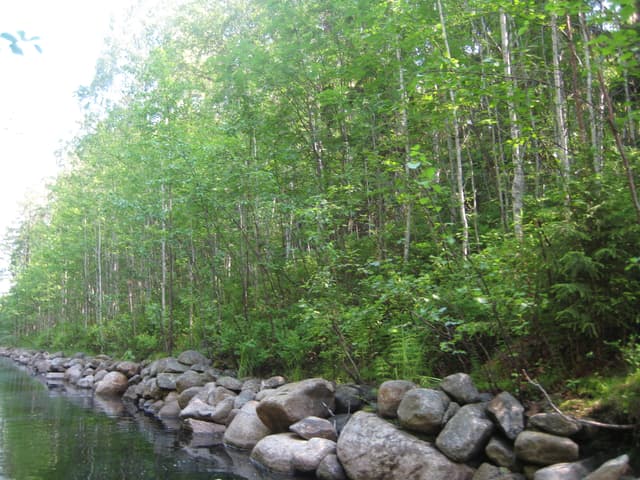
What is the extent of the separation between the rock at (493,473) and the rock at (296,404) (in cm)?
278

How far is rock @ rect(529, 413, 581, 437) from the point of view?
4453 mm

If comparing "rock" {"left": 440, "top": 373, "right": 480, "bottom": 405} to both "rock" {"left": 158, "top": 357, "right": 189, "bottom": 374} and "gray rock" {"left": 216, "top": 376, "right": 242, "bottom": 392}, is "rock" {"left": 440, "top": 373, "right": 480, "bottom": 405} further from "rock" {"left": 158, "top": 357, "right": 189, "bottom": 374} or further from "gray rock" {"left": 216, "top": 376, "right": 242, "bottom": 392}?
"rock" {"left": 158, "top": 357, "right": 189, "bottom": 374}

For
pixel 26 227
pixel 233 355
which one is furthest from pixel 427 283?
pixel 26 227

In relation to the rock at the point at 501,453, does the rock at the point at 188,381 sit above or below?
below

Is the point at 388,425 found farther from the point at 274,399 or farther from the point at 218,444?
the point at 218,444

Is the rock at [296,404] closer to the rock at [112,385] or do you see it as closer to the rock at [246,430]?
the rock at [246,430]

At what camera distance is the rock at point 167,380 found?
465 inches

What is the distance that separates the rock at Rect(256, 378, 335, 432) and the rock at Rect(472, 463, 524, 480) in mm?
2777

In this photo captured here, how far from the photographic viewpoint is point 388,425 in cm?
582

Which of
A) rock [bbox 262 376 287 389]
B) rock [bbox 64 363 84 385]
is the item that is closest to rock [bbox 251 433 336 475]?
rock [bbox 262 376 287 389]

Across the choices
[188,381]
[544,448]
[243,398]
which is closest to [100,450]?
[243,398]

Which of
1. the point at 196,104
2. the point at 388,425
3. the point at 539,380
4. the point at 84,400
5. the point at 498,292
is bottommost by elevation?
the point at 84,400

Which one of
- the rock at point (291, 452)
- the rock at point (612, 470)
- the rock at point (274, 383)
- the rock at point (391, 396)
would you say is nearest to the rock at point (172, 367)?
the rock at point (274, 383)

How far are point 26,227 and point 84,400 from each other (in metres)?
34.4
